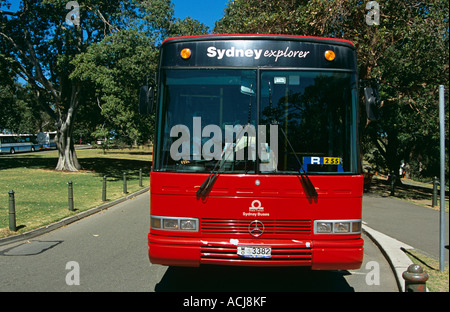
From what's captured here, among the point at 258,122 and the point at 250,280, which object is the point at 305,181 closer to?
the point at 258,122

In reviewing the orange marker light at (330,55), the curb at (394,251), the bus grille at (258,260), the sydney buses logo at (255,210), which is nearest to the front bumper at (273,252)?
the bus grille at (258,260)

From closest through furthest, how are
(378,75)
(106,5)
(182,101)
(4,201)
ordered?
(182,101) < (4,201) < (378,75) < (106,5)

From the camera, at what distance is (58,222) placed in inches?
386

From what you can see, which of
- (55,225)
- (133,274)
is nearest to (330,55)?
(133,274)

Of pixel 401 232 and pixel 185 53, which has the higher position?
pixel 185 53

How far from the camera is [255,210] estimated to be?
4707 mm

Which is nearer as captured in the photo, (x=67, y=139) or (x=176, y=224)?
(x=176, y=224)

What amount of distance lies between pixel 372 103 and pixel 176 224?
2964mm

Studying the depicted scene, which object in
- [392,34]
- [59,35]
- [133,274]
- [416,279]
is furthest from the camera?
[59,35]

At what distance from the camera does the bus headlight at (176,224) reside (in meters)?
4.74

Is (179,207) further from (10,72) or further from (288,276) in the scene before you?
(10,72)
